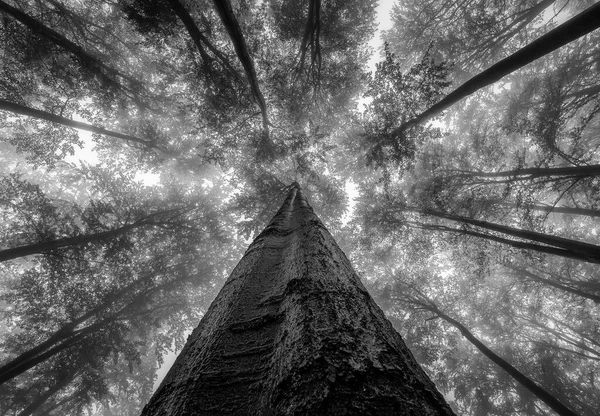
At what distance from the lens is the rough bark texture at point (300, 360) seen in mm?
700

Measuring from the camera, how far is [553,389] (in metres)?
13.3

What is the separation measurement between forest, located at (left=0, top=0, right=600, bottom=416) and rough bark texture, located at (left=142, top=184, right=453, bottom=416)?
545cm

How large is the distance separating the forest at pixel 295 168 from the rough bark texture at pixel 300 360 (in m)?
5.45

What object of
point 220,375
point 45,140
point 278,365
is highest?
point 45,140

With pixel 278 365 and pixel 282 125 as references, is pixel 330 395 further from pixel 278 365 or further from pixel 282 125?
pixel 282 125

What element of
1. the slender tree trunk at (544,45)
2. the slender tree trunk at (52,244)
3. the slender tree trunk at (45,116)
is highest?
the slender tree trunk at (544,45)

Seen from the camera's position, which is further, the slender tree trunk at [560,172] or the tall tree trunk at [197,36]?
the slender tree trunk at [560,172]

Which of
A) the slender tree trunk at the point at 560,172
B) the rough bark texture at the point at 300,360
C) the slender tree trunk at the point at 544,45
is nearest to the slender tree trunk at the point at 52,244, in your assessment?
the rough bark texture at the point at 300,360

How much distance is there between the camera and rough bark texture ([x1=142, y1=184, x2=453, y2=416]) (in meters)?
0.70

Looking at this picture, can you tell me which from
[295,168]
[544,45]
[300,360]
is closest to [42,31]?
[295,168]

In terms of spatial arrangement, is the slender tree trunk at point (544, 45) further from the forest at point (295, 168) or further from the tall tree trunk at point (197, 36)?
the tall tree trunk at point (197, 36)

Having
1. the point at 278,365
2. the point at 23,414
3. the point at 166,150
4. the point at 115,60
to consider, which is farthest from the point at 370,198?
the point at 23,414

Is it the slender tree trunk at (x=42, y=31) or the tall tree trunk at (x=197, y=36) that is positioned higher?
the tall tree trunk at (x=197, y=36)

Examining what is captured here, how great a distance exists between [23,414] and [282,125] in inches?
718
